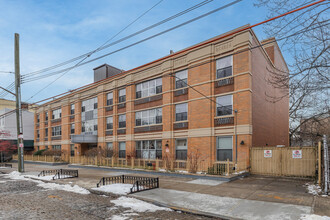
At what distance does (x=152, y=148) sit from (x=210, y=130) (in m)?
7.20

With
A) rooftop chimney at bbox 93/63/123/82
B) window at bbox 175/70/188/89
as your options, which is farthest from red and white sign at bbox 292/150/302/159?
rooftop chimney at bbox 93/63/123/82

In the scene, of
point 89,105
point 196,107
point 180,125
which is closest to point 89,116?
point 89,105

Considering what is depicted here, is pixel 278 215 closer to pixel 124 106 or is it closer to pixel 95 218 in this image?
pixel 95 218

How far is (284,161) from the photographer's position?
50.5ft

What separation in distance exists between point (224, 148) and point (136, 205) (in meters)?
11.0

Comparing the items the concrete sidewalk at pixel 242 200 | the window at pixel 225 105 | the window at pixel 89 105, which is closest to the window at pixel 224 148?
the window at pixel 225 105

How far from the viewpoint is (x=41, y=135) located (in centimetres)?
4209

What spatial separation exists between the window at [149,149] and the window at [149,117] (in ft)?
6.57

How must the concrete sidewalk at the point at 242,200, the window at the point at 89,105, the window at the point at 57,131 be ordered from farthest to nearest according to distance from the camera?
the window at the point at 57,131, the window at the point at 89,105, the concrete sidewalk at the point at 242,200

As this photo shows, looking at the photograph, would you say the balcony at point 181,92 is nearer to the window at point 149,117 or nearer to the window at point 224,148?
the window at point 149,117

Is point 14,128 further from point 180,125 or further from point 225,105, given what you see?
point 225,105

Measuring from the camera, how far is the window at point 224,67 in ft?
Answer: 60.6

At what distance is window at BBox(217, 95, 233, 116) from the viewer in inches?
715

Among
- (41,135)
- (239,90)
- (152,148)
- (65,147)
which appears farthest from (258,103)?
(41,135)
